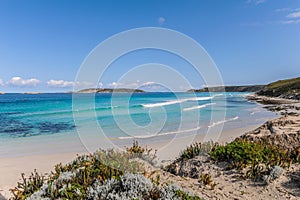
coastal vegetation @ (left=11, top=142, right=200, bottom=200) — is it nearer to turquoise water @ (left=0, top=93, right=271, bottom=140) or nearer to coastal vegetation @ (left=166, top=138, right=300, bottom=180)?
coastal vegetation @ (left=166, top=138, right=300, bottom=180)

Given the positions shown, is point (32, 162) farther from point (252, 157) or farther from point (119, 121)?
point (119, 121)

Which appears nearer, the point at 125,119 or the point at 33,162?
the point at 33,162

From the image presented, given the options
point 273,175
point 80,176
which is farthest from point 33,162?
point 273,175

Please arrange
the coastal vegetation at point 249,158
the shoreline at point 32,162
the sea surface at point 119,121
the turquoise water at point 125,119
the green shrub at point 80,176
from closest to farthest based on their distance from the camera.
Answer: the green shrub at point 80,176
the coastal vegetation at point 249,158
the shoreline at point 32,162
the sea surface at point 119,121
the turquoise water at point 125,119

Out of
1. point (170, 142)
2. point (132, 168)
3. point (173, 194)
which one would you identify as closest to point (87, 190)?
point (132, 168)

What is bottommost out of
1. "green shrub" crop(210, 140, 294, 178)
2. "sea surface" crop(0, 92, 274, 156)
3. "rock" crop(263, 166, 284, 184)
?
"sea surface" crop(0, 92, 274, 156)

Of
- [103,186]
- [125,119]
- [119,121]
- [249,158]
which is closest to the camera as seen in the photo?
[103,186]

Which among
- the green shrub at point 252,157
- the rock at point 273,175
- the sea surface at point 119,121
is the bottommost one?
the sea surface at point 119,121

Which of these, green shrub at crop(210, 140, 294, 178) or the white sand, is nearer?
green shrub at crop(210, 140, 294, 178)

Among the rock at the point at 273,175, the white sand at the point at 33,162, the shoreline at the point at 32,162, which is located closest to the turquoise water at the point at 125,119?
the white sand at the point at 33,162

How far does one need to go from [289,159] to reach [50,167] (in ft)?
31.1

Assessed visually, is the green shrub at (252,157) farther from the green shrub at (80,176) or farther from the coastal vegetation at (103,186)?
the green shrub at (80,176)

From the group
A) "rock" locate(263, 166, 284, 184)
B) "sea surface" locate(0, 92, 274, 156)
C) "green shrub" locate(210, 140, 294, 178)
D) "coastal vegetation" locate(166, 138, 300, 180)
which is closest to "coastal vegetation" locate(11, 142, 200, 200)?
"coastal vegetation" locate(166, 138, 300, 180)

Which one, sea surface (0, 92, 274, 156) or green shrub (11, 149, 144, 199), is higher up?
green shrub (11, 149, 144, 199)
